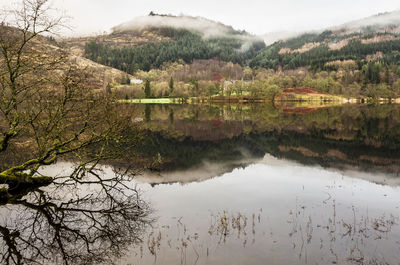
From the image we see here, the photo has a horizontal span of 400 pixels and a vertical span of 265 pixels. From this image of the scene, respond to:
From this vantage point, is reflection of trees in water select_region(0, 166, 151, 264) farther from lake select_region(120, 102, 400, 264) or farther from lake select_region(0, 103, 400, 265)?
lake select_region(120, 102, 400, 264)

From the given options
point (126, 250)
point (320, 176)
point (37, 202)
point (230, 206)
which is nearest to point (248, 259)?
point (126, 250)

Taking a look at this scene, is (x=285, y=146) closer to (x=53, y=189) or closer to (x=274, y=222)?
(x=274, y=222)

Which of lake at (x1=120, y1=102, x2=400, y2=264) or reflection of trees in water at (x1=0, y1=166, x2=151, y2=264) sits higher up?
reflection of trees in water at (x1=0, y1=166, x2=151, y2=264)

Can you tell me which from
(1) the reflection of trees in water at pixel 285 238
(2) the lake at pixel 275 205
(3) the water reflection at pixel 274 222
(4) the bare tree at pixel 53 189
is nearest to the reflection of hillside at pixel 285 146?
(2) the lake at pixel 275 205

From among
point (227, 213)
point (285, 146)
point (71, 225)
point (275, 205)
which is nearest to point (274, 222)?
point (227, 213)

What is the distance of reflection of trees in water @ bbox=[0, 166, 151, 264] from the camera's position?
35.6 feet

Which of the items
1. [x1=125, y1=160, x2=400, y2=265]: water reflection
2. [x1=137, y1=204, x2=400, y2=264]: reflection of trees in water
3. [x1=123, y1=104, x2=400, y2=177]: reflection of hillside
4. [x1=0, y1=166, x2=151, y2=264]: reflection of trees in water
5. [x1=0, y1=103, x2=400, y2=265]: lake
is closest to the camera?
[x1=137, y1=204, x2=400, y2=264]: reflection of trees in water

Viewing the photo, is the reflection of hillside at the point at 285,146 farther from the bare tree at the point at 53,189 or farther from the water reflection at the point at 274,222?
the bare tree at the point at 53,189

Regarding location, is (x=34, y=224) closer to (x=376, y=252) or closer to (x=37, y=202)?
(x=37, y=202)

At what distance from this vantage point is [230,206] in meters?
16.0

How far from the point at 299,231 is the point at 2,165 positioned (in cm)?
2088

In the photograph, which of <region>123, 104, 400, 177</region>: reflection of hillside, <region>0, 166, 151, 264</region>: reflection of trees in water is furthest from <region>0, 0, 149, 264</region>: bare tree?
<region>123, 104, 400, 177</region>: reflection of hillside

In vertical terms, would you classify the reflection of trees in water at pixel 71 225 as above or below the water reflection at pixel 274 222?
above

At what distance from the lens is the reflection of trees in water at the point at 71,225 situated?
10.8 metres
